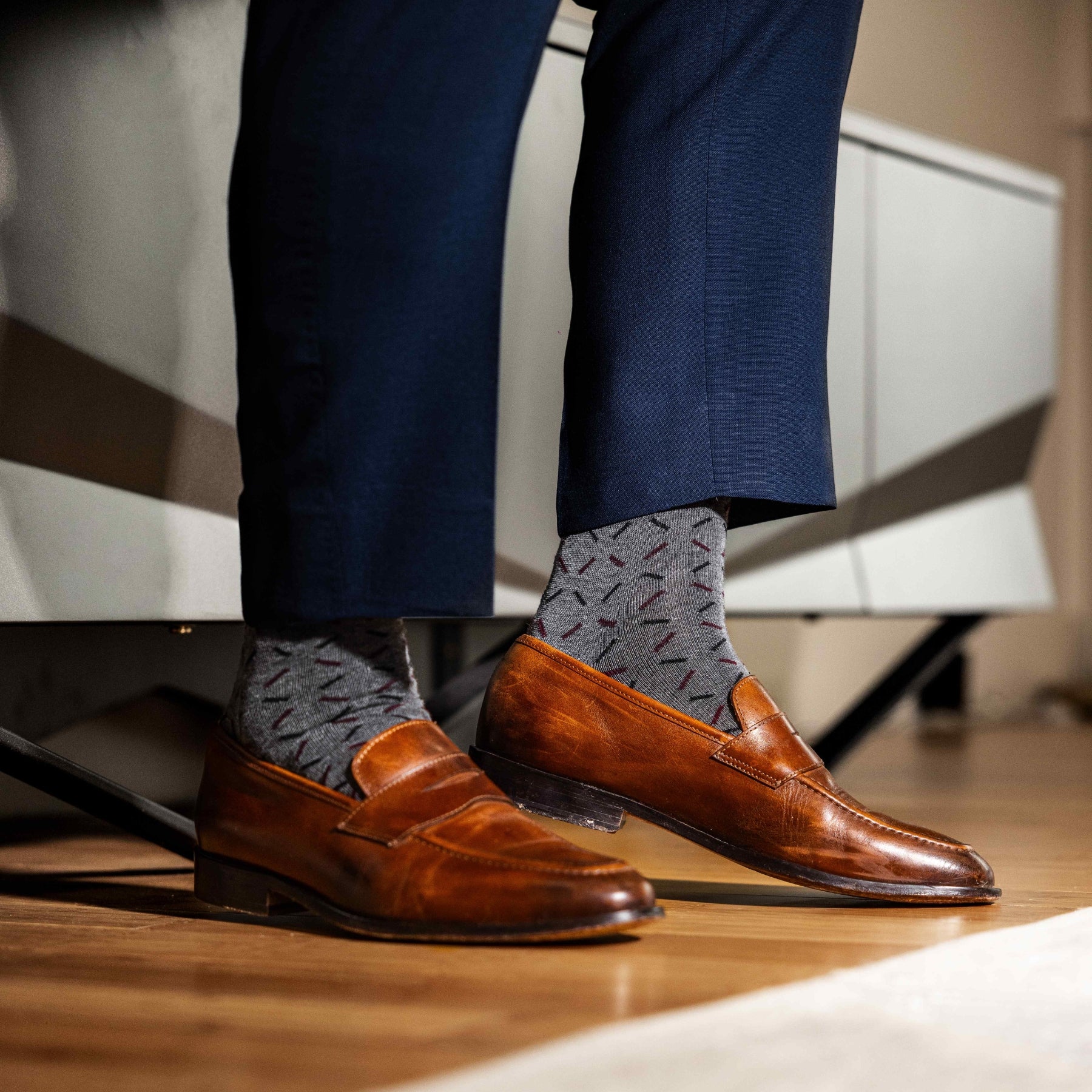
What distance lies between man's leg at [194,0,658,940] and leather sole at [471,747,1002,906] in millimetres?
99

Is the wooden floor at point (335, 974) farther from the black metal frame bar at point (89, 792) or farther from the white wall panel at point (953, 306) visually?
the white wall panel at point (953, 306)

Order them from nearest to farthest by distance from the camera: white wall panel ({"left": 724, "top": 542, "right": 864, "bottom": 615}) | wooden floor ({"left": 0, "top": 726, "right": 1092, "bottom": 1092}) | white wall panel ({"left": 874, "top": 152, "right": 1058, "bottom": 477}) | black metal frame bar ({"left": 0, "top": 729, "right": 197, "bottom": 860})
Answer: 1. wooden floor ({"left": 0, "top": 726, "right": 1092, "bottom": 1092})
2. black metal frame bar ({"left": 0, "top": 729, "right": 197, "bottom": 860})
3. white wall panel ({"left": 724, "top": 542, "right": 864, "bottom": 615})
4. white wall panel ({"left": 874, "top": 152, "right": 1058, "bottom": 477})

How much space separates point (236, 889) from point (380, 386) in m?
0.25

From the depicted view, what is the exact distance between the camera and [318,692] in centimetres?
63

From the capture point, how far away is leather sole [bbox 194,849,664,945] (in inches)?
21.1

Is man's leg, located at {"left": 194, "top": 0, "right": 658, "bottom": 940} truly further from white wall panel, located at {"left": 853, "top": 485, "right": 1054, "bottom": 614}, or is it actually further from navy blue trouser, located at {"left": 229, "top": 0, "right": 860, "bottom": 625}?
white wall panel, located at {"left": 853, "top": 485, "right": 1054, "bottom": 614}

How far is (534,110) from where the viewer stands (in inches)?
42.2

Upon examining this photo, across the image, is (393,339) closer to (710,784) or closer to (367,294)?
(367,294)

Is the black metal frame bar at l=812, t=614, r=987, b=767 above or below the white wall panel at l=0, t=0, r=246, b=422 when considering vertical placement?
below

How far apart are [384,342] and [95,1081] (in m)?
0.31

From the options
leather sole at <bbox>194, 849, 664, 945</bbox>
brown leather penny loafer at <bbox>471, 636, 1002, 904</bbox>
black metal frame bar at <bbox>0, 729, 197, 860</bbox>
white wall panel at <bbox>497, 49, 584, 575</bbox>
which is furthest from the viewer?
white wall panel at <bbox>497, 49, 584, 575</bbox>

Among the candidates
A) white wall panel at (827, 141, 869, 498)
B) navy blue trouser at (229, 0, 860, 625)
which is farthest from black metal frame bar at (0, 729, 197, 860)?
white wall panel at (827, 141, 869, 498)

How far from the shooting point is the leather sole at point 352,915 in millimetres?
537

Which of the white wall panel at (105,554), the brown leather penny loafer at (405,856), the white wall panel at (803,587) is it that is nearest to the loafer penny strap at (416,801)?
the brown leather penny loafer at (405,856)
